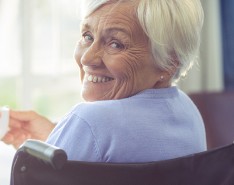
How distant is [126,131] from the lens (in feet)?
3.59

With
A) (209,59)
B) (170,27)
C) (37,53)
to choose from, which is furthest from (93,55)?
(209,59)

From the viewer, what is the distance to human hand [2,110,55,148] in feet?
5.11

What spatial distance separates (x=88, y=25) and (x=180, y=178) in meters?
0.52

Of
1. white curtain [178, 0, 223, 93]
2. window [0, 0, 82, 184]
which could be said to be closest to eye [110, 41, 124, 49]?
window [0, 0, 82, 184]

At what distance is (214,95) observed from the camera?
3135mm

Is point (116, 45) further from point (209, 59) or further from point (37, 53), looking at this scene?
point (209, 59)

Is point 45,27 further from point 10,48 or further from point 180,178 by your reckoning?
point 180,178

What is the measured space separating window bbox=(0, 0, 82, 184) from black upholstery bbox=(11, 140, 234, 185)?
2.01 meters

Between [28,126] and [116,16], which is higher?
[116,16]

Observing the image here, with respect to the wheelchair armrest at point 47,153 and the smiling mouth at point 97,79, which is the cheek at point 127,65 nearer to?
the smiling mouth at point 97,79

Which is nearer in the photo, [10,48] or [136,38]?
[136,38]

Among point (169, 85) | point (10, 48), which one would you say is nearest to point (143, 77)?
point (169, 85)

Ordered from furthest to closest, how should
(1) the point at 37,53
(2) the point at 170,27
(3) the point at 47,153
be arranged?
(1) the point at 37,53 < (2) the point at 170,27 < (3) the point at 47,153

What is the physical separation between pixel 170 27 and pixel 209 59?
243cm
